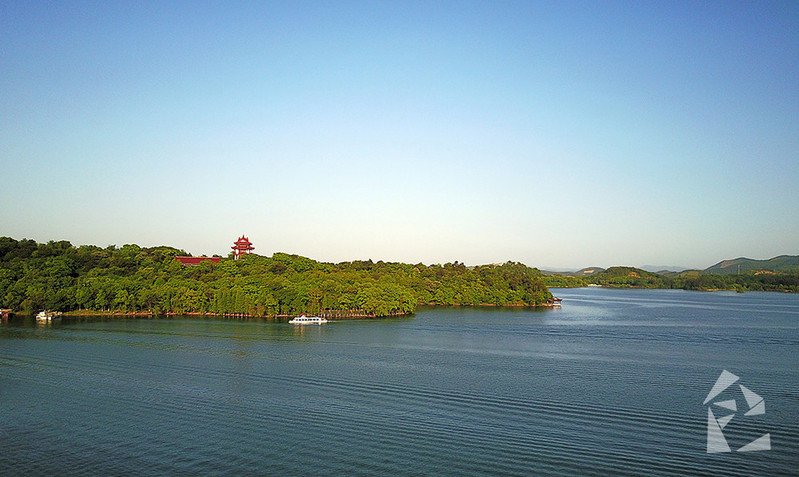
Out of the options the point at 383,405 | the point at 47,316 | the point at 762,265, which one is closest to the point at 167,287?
the point at 47,316

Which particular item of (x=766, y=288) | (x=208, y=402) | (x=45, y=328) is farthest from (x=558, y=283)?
(x=208, y=402)

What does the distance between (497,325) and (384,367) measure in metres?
14.2

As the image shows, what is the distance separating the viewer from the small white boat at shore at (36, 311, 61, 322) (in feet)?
94.6

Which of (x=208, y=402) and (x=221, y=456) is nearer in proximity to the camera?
(x=221, y=456)

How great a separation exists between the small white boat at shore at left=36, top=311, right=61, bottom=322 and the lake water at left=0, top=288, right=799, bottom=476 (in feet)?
23.7

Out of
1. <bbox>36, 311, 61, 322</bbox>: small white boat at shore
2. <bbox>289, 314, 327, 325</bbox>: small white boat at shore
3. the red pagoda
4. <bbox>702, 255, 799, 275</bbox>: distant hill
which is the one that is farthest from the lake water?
<bbox>702, 255, 799, 275</bbox>: distant hill

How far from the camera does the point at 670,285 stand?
3765 inches

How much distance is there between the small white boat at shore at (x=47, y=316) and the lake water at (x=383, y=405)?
7.23m

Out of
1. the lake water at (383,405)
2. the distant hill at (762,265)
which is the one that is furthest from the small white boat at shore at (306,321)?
Answer: the distant hill at (762,265)

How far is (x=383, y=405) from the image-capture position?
38.8 feet

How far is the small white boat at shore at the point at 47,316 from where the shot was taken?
2884 centimetres

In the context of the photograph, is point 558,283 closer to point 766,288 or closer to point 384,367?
point 766,288

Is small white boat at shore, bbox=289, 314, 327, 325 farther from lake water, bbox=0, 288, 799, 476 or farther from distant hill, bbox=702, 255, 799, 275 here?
distant hill, bbox=702, 255, 799, 275

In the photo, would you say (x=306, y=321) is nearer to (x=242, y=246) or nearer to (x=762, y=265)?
(x=242, y=246)
